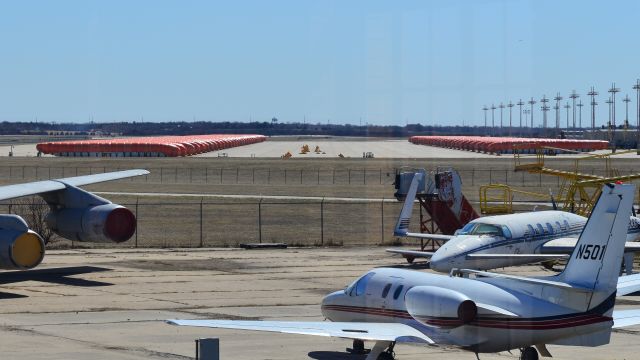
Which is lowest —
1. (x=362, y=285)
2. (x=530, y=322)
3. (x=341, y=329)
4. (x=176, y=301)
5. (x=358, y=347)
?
(x=176, y=301)

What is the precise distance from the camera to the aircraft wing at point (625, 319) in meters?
24.4

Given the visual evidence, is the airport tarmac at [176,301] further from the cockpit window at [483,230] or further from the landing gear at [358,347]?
the cockpit window at [483,230]

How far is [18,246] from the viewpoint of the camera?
37062mm

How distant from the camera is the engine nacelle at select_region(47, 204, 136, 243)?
137ft

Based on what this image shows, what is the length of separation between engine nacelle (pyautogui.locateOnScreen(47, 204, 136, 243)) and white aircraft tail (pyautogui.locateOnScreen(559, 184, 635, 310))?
21.9m

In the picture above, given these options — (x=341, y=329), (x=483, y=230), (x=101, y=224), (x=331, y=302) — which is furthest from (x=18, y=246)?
(x=341, y=329)

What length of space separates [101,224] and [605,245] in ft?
74.2

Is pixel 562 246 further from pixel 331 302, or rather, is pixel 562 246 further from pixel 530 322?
pixel 530 322

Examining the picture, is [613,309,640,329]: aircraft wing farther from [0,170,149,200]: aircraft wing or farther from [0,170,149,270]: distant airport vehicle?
[0,170,149,200]: aircraft wing

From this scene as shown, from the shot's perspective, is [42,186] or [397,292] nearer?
[397,292]

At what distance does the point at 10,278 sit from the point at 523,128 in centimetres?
2748

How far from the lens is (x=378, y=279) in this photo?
26.7 m

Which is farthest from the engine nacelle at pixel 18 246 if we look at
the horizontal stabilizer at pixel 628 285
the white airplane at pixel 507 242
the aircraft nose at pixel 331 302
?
the horizontal stabilizer at pixel 628 285

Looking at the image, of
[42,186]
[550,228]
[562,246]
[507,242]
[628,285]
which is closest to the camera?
[628,285]
